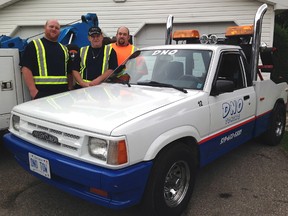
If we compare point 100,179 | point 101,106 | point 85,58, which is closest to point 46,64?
point 85,58

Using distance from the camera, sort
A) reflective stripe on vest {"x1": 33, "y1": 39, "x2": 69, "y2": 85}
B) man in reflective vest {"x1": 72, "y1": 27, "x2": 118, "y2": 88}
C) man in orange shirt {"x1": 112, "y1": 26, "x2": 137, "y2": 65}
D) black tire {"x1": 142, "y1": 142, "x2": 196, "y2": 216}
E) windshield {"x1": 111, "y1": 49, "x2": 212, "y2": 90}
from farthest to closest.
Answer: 1. man in orange shirt {"x1": 112, "y1": 26, "x2": 137, "y2": 65}
2. man in reflective vest {"x1": 72, "y1": 27, "x2": 118, "y2": 88}
3. reflective stripe on vest {"x1": 33, "y1": 39, "x2": 69, "y2": 85}
4. windshield {"x1": 111, "y1": 49, "x2": 212, "y2": 90}
5. black tire {"x1": 142, "y1": 142, "x2": 196, "y2": 216}

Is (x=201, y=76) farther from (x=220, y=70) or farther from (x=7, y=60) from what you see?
(x=7, y=60)

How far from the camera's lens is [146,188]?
2.79 m

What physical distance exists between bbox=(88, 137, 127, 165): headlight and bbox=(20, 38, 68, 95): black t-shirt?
219 cm

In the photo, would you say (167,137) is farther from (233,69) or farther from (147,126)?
(233,69)

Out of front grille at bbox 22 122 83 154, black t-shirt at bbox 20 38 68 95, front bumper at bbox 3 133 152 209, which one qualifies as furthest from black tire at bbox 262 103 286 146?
front grille at bbox 22 122 83 154

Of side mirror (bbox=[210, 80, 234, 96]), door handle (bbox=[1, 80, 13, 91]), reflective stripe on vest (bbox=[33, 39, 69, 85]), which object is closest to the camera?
side mirror (bbox=[210, 80, 234, 96])

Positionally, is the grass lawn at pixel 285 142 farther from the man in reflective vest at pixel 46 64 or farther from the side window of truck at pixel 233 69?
the man in reflective vest at pixel 46 64

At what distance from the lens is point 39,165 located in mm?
2973

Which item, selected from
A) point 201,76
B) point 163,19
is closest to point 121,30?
point 201,76

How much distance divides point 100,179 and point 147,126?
59cm

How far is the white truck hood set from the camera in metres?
2.71

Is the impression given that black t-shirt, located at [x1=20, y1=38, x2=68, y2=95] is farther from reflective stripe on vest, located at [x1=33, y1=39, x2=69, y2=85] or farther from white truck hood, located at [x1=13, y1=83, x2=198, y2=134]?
white truck hood, located at [x1=13, y1=83, x2=198, y2=134]

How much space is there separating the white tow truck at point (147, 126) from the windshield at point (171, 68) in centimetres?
1
